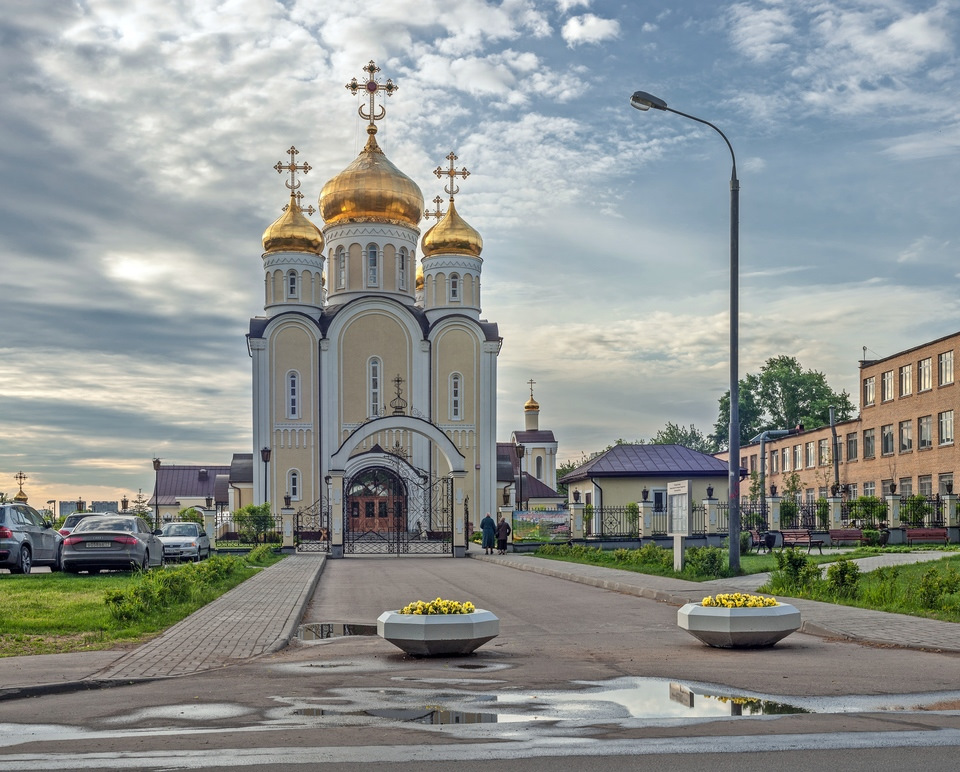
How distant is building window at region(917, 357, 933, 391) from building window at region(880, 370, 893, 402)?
3.17m

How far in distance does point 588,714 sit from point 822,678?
2.45m

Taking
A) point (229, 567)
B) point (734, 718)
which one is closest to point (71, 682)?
point (734, 718)

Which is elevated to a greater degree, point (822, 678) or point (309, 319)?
point (309, 319)

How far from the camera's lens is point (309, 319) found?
178 ft

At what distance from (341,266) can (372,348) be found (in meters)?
4.99

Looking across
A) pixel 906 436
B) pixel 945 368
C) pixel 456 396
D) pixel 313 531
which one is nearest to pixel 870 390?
pixel 906 436

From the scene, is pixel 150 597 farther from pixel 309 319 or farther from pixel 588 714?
pixel 309 319

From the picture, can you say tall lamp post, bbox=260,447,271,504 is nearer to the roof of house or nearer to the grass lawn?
the roof of house

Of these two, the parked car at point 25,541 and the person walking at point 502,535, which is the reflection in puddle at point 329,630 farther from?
the person walking at point 502,535

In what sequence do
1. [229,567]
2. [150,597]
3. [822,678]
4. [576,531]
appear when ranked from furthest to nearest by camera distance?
[576,531] → [229,567] → [150,597] → [822,678]

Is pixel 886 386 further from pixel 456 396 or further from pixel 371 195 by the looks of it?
pixel 371 195

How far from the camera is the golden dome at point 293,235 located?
184ft

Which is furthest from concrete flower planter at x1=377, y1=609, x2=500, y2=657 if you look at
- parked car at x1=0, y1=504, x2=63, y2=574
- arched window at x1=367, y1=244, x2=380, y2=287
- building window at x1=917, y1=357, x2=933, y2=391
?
arched window at x1=367, y1=244, x2=380, y2=287

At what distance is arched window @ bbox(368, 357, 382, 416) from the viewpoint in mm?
54438
